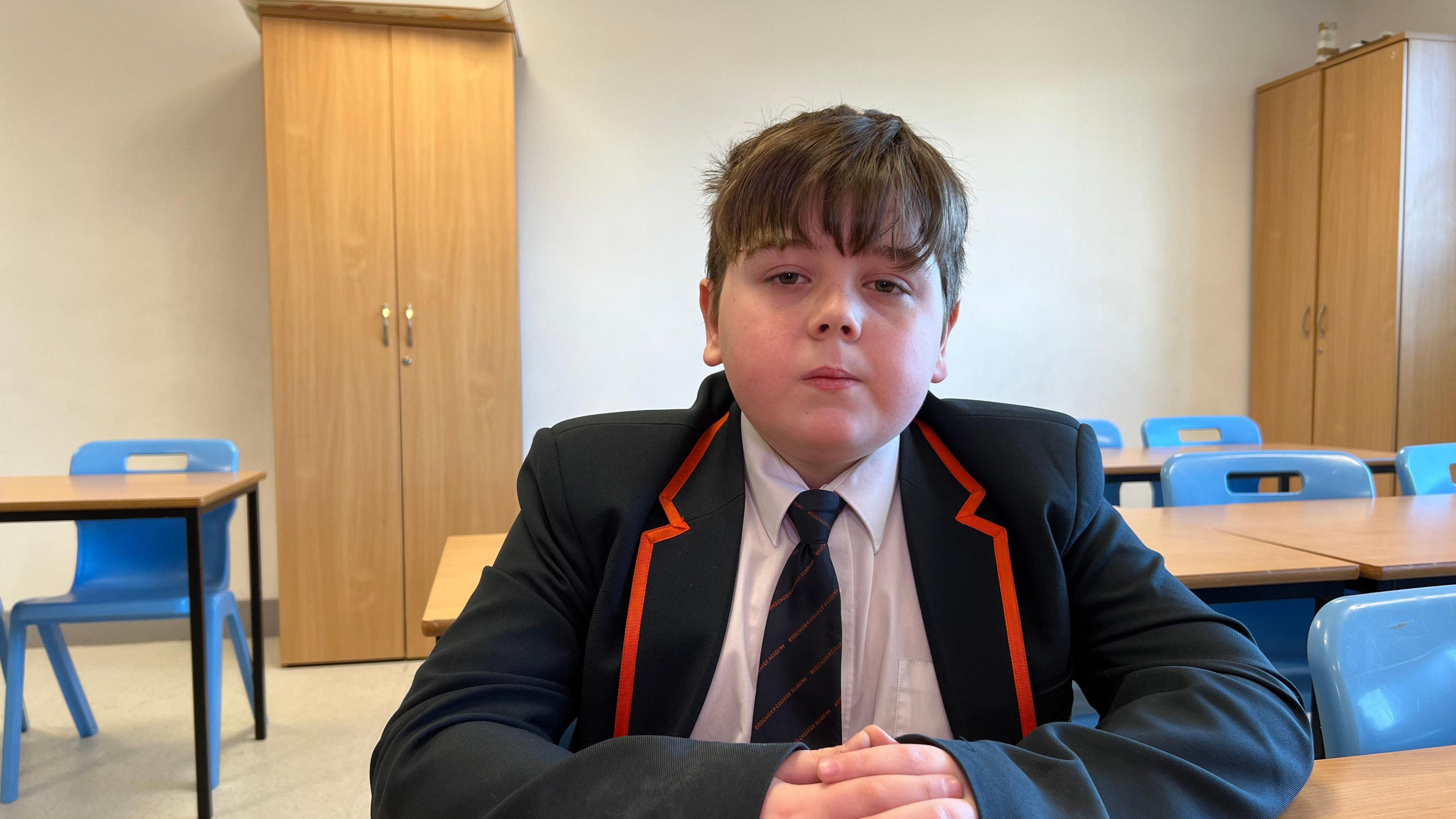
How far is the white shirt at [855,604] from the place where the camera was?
0.85 meters

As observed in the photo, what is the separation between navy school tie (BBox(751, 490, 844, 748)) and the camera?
0.83 meters

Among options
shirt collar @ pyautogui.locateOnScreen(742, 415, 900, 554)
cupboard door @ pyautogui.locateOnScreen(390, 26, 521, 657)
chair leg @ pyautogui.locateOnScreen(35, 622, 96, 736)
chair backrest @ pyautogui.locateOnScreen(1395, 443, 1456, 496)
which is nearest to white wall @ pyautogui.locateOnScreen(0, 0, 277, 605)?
cupboard door @ pyautogui.locateOnScreen(390, 26, 521, 657)

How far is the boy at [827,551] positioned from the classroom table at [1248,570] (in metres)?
0.58

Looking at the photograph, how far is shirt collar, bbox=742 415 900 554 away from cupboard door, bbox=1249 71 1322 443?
4.06 meters

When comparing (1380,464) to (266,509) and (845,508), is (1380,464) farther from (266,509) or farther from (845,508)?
(266,509)

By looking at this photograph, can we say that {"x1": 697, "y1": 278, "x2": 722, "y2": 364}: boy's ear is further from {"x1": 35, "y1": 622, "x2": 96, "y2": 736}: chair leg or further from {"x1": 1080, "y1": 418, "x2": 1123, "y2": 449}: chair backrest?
{"x1": 1080, "y1": 418, "x2": 1123, "y2": 449}: chair backrest

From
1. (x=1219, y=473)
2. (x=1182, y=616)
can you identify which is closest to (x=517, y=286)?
(x=1219, y=473)

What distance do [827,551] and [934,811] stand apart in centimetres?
34

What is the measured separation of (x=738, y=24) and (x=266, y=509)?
9.56 ft

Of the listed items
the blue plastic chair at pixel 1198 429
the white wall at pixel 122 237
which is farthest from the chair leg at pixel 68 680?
the blue plastic chair at pixel 1198 429

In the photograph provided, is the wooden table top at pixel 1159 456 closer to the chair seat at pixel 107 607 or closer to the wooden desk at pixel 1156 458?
the wooden desk at pixel 1156 458

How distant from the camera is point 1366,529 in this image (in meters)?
1.75

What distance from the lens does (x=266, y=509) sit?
370cm

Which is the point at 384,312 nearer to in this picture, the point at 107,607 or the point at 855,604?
the point at 107,607
